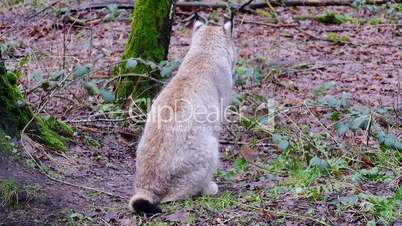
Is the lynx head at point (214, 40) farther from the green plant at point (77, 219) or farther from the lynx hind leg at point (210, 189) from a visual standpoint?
the green plant at point (77, 219)

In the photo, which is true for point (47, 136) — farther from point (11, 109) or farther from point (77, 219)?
point (77, 219)

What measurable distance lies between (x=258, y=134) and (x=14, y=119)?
8.67 feet

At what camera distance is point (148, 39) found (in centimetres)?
808

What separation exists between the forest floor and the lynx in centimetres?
14

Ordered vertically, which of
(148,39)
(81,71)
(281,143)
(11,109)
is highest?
(81,71)

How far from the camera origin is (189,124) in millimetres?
5574

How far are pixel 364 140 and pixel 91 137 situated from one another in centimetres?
291

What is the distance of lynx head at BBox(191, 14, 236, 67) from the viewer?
670cm

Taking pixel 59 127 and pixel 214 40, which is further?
pixel 59 127

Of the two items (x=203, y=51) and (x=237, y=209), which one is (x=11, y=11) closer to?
(x=203, y=51)

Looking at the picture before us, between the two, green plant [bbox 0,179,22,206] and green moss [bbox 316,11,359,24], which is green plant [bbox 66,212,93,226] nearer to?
green plant [bbox 0,179,22,206]

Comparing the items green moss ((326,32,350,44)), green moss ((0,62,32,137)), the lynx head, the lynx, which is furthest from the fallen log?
the lynx

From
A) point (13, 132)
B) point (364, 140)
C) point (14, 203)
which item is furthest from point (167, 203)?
point (364, 140)

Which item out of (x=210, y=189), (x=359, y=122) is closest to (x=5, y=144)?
(x=210, y=189)
